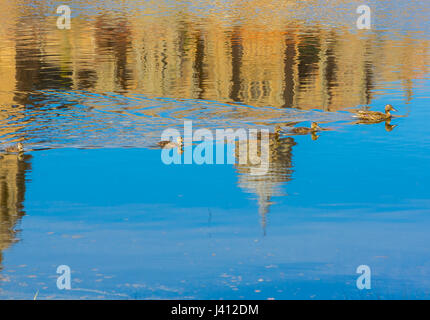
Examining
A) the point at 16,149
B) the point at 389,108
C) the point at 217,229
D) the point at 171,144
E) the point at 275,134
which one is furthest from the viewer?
the point at 389,108

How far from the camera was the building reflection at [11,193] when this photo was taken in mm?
13490

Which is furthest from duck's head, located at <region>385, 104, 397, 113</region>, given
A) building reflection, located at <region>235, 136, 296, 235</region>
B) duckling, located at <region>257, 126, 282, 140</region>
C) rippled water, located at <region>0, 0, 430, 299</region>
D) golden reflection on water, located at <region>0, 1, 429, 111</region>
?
building reflection, located at <region>235, 136, 296, 235</region>

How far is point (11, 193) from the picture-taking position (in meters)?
15.8

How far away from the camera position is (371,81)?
2902cm

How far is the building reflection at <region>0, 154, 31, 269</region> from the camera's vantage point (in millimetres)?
13490

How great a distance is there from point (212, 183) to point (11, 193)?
148 inches

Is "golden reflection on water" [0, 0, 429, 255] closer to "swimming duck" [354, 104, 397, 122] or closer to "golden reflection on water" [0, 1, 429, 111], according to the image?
"golden reflection on water" [0, 1, 429, 111]

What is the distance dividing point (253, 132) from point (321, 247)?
28.9ft

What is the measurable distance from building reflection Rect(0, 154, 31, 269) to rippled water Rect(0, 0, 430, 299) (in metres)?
0.05

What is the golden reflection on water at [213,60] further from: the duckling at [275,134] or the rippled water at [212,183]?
the duckling at [275,134]

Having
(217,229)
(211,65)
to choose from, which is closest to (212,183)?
(217,229)

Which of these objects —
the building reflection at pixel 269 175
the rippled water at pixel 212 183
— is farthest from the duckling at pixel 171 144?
the building reflection at pixel 269 175

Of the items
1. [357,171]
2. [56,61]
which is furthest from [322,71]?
[357,171]

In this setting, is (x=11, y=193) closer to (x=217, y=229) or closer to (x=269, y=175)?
(x=217, y=229)
